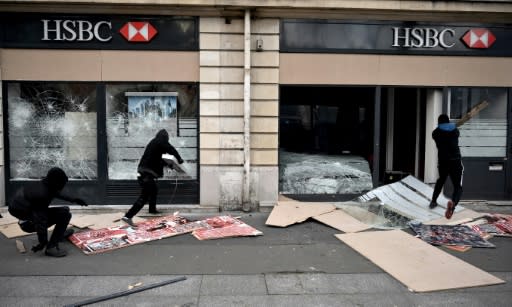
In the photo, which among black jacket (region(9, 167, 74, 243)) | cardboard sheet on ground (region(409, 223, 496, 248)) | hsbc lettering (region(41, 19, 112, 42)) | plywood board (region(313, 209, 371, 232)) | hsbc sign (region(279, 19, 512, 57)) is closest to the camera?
black jacket (region(9, 167, 74, 243))

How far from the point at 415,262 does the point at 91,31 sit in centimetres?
679

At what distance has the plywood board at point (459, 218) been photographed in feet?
25.3

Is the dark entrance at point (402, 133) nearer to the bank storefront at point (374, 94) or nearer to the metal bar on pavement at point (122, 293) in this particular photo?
the bank storefront at point (374, 94)

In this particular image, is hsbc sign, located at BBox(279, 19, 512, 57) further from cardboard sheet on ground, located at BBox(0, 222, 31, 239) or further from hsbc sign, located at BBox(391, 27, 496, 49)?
cardboard sheet on ground, located at BBox(0, 222, 31, 239)

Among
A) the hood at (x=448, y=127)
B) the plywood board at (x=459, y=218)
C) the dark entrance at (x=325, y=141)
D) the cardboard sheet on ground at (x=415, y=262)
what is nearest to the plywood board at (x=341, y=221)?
the cardboard sheet on ground at (x=415, y=262)

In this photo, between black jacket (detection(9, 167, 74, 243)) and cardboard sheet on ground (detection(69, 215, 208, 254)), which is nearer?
black jacket (detection(9, 167, 74, 243))

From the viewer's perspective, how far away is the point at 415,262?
577 cm

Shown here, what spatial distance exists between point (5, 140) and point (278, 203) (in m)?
5.27

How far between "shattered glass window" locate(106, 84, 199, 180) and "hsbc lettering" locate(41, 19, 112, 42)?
1.10 meters

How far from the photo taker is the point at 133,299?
15.4ft

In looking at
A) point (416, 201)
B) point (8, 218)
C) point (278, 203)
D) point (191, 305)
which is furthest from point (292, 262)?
point (8, 218)

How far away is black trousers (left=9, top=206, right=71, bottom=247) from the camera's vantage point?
231 inches

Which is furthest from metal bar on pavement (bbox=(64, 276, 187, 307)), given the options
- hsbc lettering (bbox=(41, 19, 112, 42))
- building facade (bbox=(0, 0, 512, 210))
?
hsbc lettering (bbox=(41, 19, 112, 42))

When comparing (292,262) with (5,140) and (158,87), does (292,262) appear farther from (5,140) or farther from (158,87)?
(5,140)
